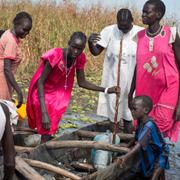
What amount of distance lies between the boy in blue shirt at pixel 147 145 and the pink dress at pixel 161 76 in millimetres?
452

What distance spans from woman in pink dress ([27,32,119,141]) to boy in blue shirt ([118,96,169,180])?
81 centimetres

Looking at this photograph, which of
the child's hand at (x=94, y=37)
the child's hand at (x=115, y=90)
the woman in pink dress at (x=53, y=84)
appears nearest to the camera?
the woman in pink dress at (x=53, y=84)

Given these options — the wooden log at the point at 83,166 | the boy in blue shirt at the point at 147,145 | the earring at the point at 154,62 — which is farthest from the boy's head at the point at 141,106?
the wooden log at the point at 83,166

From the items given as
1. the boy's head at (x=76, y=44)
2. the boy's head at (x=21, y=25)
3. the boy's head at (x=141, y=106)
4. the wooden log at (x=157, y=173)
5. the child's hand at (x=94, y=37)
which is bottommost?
the wooden log at (x=157, y=173)

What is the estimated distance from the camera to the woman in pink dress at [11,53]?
479 centimetres

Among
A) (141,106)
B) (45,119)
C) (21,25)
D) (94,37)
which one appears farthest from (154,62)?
(21,25)

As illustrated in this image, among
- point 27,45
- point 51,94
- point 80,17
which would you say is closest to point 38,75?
point 51,94

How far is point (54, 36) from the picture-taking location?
10688 mm

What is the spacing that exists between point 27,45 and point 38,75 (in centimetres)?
551

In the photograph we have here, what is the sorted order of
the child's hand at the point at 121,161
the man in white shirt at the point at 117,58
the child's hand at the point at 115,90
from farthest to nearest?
the man in white shirt at the point at 117,58
the child's hand at the point at 115,90
the child's hand at the point at 121,161

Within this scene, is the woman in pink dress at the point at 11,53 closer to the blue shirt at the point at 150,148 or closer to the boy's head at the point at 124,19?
the boy's head at the point at 124,19

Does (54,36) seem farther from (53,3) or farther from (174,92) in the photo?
(174,92)

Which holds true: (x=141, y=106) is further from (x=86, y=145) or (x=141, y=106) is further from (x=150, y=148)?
(x=86, y=145)

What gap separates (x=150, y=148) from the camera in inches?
167
